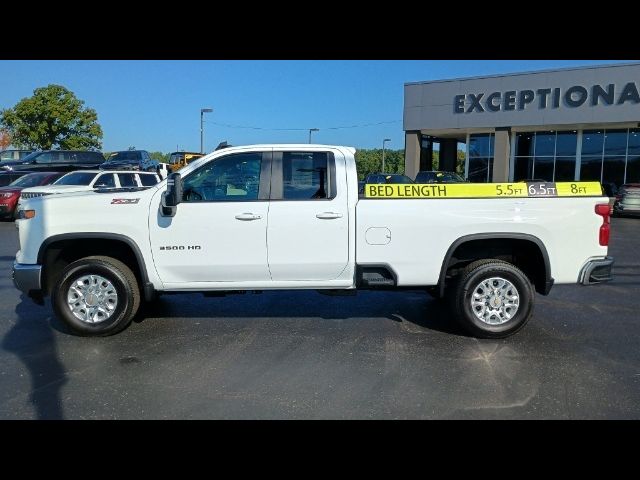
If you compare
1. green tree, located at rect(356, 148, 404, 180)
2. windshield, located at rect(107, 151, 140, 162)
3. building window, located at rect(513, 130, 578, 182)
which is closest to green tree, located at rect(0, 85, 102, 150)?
windshield, located at rect(107, 151, 140, 162)

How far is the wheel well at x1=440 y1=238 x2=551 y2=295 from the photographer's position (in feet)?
17.7

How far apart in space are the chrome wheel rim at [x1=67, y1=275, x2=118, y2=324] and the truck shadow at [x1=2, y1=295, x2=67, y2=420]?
0.39 metres

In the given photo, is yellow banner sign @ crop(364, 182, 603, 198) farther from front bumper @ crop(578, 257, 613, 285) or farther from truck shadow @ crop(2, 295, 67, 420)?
truck shadow @ crop(2, 295, 67, 420)

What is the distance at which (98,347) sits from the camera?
508 centimetres

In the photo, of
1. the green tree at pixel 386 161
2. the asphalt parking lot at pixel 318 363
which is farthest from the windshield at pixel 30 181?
the green tree at pixel 386 161

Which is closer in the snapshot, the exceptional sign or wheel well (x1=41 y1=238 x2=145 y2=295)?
wheel well (x1=41 y1=238 x2=145 y2=295)

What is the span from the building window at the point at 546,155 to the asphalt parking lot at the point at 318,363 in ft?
85.7

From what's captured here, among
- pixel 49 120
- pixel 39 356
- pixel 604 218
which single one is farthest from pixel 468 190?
pixel 49 120

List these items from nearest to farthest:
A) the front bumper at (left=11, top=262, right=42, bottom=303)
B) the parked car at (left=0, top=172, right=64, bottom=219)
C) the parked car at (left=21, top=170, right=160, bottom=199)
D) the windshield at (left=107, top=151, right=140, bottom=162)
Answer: the front bumper at (left=11, top=262, right=42, bottom=303)
the parked car at (left=21, top=170, right=160, bottom=199)
the parked car at (left=0, top=172, right=64, bottom=219)
the windshield at (left=107, top=151, right=140, bottom=162)

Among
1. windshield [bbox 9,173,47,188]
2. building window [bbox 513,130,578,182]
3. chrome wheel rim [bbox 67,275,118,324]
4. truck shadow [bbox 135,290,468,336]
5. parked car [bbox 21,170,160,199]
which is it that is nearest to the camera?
chrome wheel rim [bbox 67,275,118,324]

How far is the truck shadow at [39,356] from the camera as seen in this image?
3.81 meters

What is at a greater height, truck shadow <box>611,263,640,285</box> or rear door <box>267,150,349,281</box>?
rear door <box>267,150,349,281</box>

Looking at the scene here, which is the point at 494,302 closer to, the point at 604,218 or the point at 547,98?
the point at 604,218
